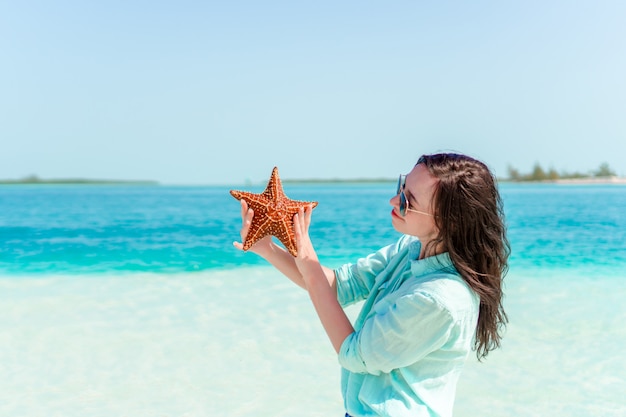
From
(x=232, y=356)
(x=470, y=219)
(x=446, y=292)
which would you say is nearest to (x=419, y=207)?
(x=470, y=219)

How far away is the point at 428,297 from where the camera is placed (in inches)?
53.6

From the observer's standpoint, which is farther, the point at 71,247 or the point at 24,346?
the point at 71,247

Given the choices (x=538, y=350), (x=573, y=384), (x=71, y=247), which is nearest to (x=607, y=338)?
(x=538, y=350)

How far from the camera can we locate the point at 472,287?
4.80 feet

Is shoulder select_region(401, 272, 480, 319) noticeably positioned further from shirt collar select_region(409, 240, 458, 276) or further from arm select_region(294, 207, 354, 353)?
arm select_region(294, 207, 354, 353)

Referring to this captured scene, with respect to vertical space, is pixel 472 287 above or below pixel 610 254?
above

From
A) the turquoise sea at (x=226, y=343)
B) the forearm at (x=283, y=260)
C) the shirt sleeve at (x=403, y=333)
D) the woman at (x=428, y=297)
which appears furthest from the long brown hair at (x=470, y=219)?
the turquoise sea at (x=226, y=343)

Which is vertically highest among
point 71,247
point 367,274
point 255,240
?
point 255,240

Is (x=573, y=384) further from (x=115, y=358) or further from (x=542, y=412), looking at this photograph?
(x=115, y=358)

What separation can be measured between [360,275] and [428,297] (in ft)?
1.68

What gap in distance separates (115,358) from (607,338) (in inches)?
186

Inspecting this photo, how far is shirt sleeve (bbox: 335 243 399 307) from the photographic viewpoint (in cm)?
185

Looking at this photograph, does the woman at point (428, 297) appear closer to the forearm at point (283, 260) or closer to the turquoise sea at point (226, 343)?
the forearm at point (283, 260)

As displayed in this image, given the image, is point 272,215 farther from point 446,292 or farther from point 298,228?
point 446,292
